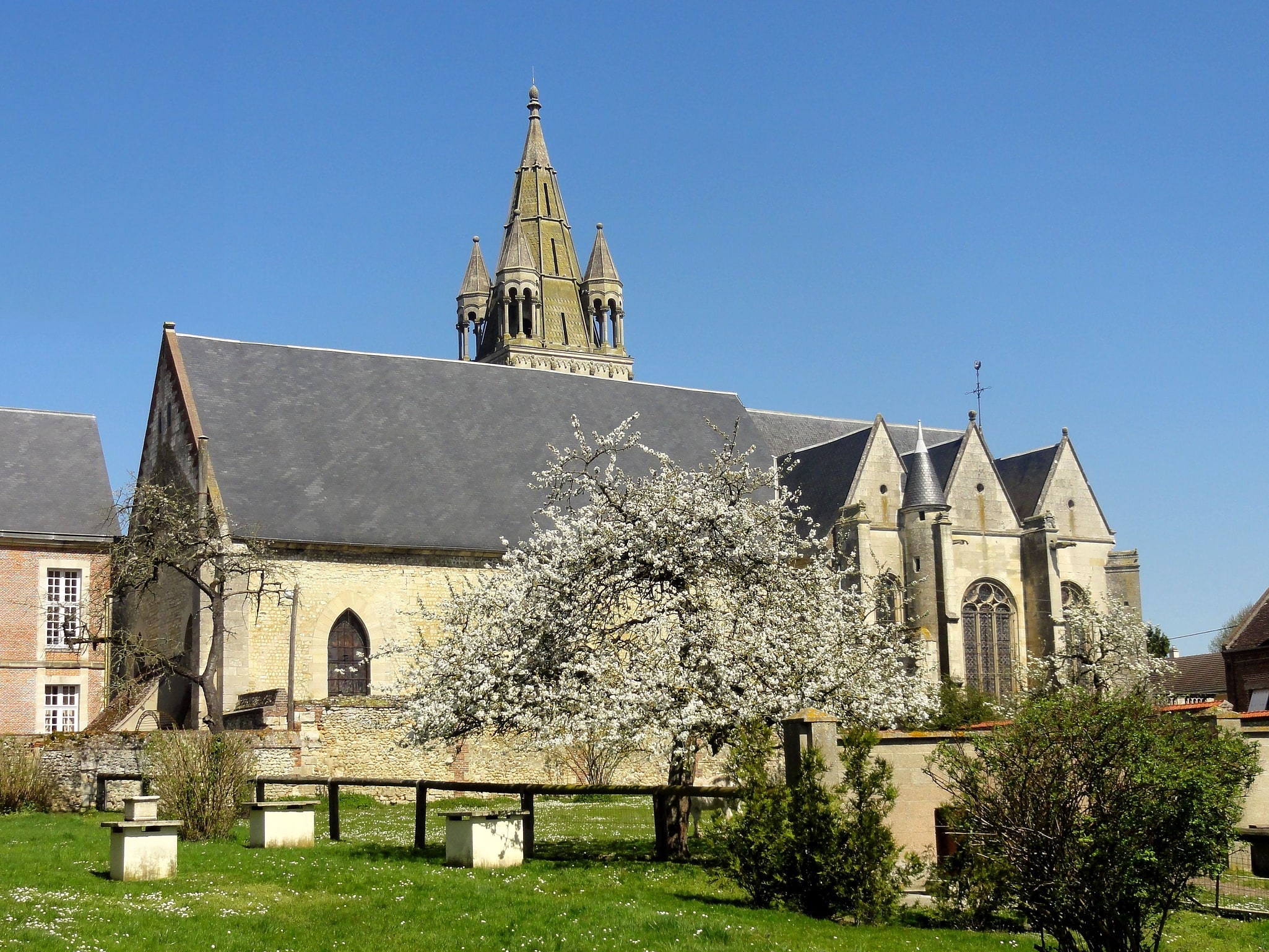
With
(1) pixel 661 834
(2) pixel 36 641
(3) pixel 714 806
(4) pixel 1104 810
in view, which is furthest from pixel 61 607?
(4) pixel 1104 810

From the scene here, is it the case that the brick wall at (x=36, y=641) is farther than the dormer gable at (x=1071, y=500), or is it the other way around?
the dormer gable at (x=1071, y=500)

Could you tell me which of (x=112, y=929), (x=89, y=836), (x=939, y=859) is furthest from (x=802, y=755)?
(x=89, y=836)

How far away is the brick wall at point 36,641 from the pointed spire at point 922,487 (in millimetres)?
19433

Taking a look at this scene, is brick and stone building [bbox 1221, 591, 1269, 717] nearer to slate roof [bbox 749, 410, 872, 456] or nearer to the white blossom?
slate roof [bbox 749, 410, 872, 456]

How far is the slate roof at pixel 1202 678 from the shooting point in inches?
1955

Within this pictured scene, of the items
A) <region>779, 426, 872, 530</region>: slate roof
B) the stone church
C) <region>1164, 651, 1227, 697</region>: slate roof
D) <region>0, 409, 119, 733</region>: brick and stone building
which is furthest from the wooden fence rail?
<region>1164, 651, 1227, 697</region>: slate roof

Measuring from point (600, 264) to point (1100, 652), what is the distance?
38803 mm

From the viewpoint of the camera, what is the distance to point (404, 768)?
24250 millimetres

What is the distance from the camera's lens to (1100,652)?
32719 millimetres

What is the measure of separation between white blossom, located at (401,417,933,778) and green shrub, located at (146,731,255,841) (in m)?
2.19

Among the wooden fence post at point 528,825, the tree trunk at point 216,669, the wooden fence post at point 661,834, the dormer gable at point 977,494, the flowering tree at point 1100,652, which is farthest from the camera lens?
the dormer gable at point 977,494

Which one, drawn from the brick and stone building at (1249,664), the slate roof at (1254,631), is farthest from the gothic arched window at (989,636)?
the slate roof at (1254,631)

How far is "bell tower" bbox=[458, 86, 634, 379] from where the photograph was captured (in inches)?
2466

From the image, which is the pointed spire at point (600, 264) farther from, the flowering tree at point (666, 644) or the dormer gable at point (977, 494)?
the flowering tree at point (666, 644)
